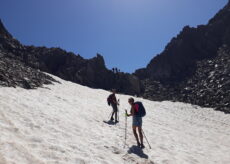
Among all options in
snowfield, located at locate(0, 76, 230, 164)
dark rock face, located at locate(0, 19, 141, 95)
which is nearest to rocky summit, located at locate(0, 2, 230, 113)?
dark rock face, located at locate(0, 19, 141, 95)

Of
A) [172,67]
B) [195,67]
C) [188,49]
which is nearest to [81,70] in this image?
[172,67]

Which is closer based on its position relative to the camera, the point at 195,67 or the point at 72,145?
the point at 72,145

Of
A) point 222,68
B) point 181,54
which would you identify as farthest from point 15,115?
point 181,54

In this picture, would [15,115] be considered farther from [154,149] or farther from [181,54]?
[181,54]

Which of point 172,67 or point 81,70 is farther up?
point 172,67

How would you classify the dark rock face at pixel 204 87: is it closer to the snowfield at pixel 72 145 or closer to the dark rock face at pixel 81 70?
the dark rock face at pixel 81 70

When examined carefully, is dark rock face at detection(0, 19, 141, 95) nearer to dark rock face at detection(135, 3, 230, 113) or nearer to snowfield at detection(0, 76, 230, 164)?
dark rock face at detection(135, 3, 230, 113)

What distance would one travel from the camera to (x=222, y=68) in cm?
6091

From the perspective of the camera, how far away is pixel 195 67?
76.0 meters

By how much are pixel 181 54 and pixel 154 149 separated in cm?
7532

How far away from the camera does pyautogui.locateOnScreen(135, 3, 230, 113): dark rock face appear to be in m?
56.4

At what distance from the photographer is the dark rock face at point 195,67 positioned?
185 ft

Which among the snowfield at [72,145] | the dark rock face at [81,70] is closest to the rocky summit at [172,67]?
the dark rock face at [81,70]

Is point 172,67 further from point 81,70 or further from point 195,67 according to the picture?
point 81,70
